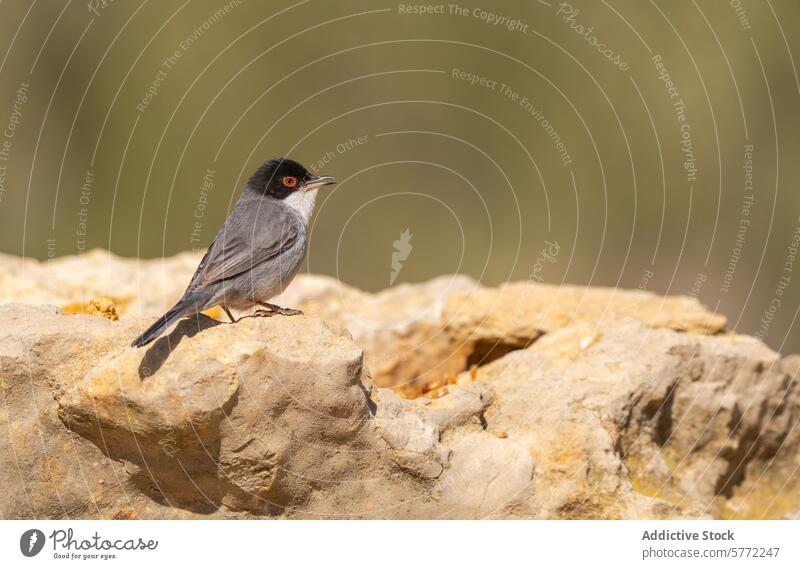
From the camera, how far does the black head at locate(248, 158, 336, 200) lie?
702 centimetres

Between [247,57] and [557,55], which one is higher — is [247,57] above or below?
below

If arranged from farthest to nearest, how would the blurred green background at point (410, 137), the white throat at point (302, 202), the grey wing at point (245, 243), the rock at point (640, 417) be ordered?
the blurred green background at point (410, 137) → the white throat at point (302, 202) → the grey wing at point (245, 243) → the rock at point (640, 417)

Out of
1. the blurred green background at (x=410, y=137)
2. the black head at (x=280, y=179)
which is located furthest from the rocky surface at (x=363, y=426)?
the blurred green background at (x=410, y=137)

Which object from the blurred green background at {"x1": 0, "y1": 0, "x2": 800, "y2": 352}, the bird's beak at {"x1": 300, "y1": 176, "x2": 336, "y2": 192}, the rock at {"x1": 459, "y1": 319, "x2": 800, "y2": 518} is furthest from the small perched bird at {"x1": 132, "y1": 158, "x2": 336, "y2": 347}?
the blurred green background at {"x1": 0, "y1": 0, "x2": 800, "y2": 352}

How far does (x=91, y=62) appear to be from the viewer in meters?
14.3

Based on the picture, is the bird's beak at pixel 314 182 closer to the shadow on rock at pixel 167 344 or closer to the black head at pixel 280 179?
the black head at pixel 280 179

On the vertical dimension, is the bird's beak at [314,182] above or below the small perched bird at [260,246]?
above

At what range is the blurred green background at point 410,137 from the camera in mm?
13805

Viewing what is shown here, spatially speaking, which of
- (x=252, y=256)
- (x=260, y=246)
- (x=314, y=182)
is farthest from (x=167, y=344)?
(x=314, y=182)
